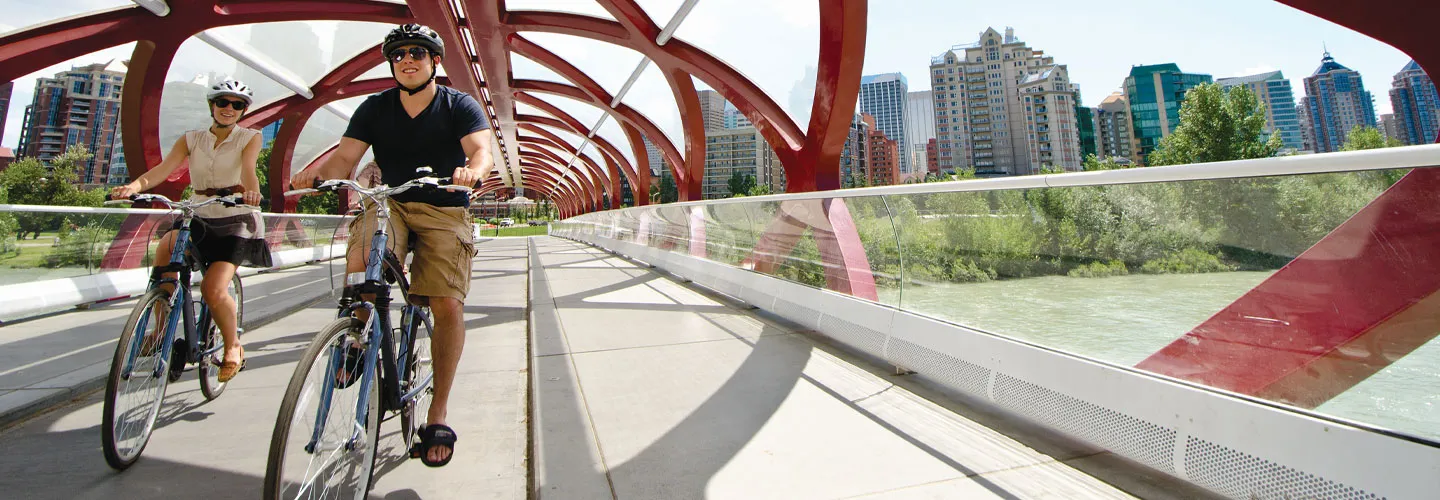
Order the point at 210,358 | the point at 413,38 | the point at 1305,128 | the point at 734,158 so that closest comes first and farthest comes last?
the point at 413,38 → the point at 210,358 → the point at 734,158 → the point at 1305,128

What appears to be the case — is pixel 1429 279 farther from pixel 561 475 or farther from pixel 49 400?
pixel 49 400

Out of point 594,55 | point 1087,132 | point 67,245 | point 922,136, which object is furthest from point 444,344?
point 922,136

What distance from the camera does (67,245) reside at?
5820 millimetres

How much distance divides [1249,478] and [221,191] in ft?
15.6

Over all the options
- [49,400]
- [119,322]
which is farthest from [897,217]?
[119,322]

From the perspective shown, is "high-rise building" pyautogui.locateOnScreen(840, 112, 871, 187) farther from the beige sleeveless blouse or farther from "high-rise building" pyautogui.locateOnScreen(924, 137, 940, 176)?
the beige sleeveless blouse

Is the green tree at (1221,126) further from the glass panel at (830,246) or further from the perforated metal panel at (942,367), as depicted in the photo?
the perforated metal panel at (942,367)

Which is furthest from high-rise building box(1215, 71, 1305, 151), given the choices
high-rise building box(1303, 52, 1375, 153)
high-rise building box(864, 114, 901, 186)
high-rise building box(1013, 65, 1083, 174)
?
high-rise building box(864, 114, 901, 186)

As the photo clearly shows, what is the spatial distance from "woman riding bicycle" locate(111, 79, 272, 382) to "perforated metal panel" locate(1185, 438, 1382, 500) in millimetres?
4145

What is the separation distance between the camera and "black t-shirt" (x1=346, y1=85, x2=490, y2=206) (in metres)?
2.23

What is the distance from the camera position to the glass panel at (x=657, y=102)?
14.8 metres

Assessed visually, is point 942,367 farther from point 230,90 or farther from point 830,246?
point 230,90

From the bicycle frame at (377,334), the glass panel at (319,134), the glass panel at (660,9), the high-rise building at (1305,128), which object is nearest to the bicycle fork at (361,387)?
the bicycle frame at (377,334)

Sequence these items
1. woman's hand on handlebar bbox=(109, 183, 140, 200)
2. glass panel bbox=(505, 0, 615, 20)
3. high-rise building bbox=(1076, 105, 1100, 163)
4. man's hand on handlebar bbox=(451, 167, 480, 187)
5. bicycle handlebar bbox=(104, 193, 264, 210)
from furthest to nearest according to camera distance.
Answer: high-rise building bbox=(1076, 105, 1100, 163)
glass panel bbox=(505, 0, 615, 20)
woman's hand on handlebar bbox=(109, 183, 140, 200)
bicycle handlebar bbox=(104, 193, 264, 210)
man's hand on handlebar bbox=(451, 167, 480, 187)
